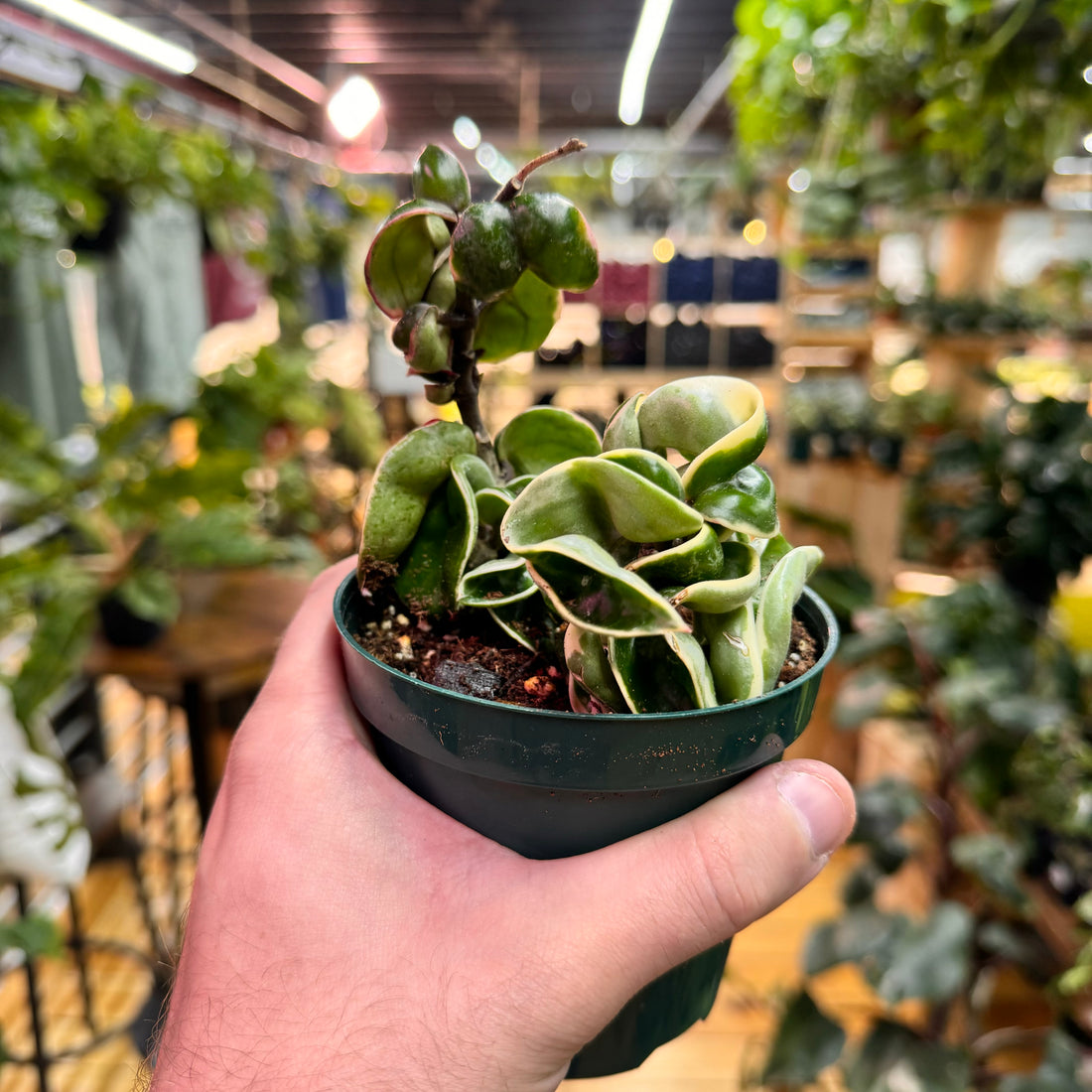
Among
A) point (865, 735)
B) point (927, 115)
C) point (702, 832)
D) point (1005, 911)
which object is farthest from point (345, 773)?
point (865, 735)

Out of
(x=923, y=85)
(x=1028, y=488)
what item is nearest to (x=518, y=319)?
(x=923, y=85)

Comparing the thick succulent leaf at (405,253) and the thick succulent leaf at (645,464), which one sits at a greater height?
the thick succulent leaf at (405,253)

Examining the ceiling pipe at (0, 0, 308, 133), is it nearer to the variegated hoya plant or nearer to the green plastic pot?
the variegated hoya plant

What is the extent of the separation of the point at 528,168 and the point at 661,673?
307 millimetres

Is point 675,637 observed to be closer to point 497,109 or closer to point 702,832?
point 702,832

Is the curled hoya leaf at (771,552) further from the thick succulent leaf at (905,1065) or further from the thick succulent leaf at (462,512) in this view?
the thick succulent leaf at (905,1065)

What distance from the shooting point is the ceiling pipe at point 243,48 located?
4.72 m

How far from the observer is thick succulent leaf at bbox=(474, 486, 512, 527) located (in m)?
0.55

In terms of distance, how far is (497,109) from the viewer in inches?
337

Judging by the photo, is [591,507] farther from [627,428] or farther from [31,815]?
[31,815]

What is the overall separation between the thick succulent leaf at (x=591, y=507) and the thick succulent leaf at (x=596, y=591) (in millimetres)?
17

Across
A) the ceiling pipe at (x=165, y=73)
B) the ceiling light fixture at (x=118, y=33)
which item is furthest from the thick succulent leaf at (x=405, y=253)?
the ceiling light fixture at (x=118, y=33)

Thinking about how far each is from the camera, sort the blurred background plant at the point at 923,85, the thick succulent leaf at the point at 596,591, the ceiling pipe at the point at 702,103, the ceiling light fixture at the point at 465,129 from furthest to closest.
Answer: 1. the ceiling pipe at the point at 702,103
2. the blurred background plant at the point at 923,85
3. the ceiling light fixture at the point at 465,129
4. the thick succulent leaf at the point at 596,591

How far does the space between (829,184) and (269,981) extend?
3.84m
